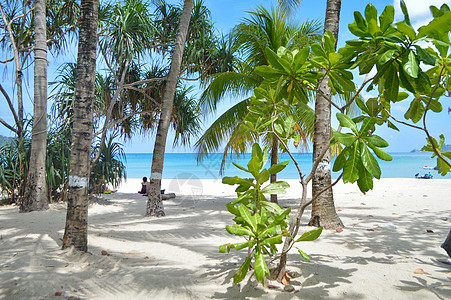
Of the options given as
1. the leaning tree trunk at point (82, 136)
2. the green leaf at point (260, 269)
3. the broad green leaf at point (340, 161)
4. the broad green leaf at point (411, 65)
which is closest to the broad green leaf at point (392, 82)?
the broad green leaf at point (411, 65)

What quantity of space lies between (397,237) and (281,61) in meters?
3.22

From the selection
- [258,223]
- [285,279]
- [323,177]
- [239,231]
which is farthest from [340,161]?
[323,177]

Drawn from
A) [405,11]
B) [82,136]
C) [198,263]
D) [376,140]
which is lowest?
[198,263]

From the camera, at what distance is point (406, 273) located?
8.98 feet

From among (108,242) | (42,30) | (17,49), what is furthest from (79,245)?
(17,49)

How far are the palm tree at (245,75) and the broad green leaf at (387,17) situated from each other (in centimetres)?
546

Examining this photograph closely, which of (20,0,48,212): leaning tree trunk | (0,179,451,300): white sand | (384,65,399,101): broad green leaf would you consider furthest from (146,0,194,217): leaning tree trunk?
(384,65,399,101): broad green leaf

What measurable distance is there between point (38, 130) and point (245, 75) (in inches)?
179

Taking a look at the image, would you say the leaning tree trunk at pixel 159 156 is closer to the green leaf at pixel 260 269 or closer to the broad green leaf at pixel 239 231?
the broad green leaf at pixel 239 231

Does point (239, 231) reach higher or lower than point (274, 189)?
lower

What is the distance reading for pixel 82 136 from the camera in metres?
3.32

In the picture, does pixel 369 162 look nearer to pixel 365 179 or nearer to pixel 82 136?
pixel 365 179

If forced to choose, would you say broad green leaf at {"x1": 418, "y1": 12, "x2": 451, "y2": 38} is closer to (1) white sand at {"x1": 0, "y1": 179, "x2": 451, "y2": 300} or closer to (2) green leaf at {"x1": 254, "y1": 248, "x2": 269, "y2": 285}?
(2) green leaf at {"x1": 254, "y1": 248, "x2": 269, "y2": 285}

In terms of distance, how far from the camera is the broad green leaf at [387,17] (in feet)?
5.70
